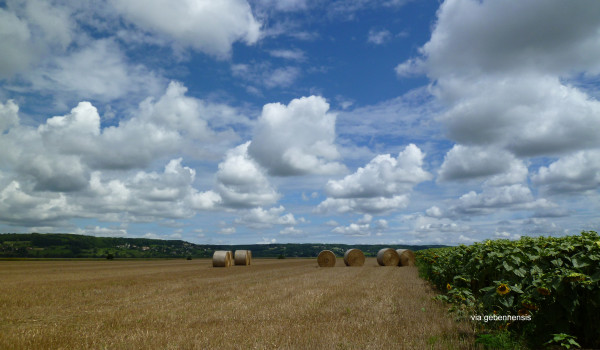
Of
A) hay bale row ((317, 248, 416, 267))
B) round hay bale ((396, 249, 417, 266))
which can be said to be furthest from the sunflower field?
round hay bale ((396, 249, 417, 266))

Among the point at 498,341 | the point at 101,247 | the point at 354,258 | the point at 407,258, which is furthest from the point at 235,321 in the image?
the point at 101,247

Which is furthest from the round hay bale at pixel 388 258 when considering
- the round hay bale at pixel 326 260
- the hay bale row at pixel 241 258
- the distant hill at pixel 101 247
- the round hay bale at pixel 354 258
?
the distant hill at pixel 101 247

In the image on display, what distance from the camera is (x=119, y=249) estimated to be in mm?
154750

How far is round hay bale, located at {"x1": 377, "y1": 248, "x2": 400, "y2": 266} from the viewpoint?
34806mm

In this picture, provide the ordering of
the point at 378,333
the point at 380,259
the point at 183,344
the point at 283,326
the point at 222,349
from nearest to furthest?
the point at 222,349
the point at 183,344
the point at 378,333
the point at 283,326
the point at 380,259

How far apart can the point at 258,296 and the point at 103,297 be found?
240 inches

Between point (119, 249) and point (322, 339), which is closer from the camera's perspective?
point (322, 339)

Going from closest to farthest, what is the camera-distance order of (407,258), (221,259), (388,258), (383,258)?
(383,258) → (388,258) → (407,258) → (221,259)

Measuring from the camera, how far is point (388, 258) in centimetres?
3491

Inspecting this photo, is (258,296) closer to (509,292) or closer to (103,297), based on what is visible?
(103,297)

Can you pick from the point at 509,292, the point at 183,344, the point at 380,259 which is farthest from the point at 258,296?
the point at 380,259

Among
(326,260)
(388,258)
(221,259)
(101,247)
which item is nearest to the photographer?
(388,258)

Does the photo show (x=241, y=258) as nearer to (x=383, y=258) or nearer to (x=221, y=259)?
(x=221, y=259)

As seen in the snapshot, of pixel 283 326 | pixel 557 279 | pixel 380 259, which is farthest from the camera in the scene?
pixel 380 259
